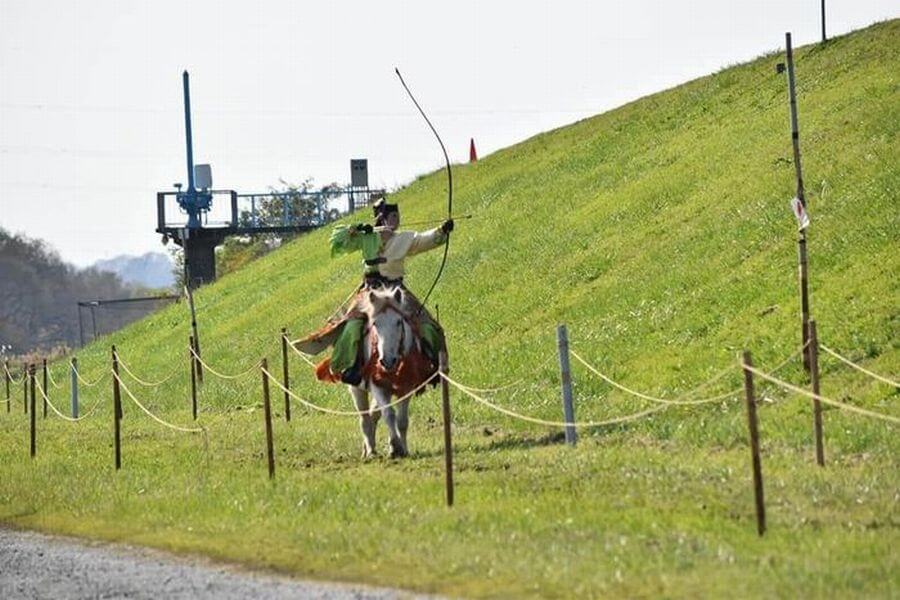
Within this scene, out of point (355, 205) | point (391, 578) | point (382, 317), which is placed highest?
point (355, 205)

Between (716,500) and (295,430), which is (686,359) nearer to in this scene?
(295,430)

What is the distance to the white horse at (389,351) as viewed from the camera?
2281 centimetres

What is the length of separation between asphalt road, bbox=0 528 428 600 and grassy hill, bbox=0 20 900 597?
1.45 ft

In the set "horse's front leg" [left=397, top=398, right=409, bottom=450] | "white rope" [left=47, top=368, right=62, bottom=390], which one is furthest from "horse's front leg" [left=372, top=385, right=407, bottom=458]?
"white rope" [left=47, top=368, right=62, bottom=390]

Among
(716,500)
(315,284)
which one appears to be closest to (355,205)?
Result: (315,284)

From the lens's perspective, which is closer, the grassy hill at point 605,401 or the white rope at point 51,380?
the grassy hill at point 605,401

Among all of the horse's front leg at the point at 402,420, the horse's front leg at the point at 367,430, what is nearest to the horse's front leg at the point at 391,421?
the horse's front leg at the point at 402,420

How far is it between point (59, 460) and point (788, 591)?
53.2ft

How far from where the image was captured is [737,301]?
3031 centimetres

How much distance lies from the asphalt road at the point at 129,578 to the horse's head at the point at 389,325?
5558 millimetres

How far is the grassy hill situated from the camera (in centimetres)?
1499

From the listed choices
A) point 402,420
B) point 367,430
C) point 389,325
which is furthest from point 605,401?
point 389,325

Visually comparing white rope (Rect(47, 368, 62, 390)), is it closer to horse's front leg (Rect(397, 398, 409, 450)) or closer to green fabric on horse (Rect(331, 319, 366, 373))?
green fabric on horse (Rect(331, 319, 366, 373))

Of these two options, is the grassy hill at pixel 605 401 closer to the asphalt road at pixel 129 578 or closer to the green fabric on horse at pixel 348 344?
the asphalt road at pixel 129 578
